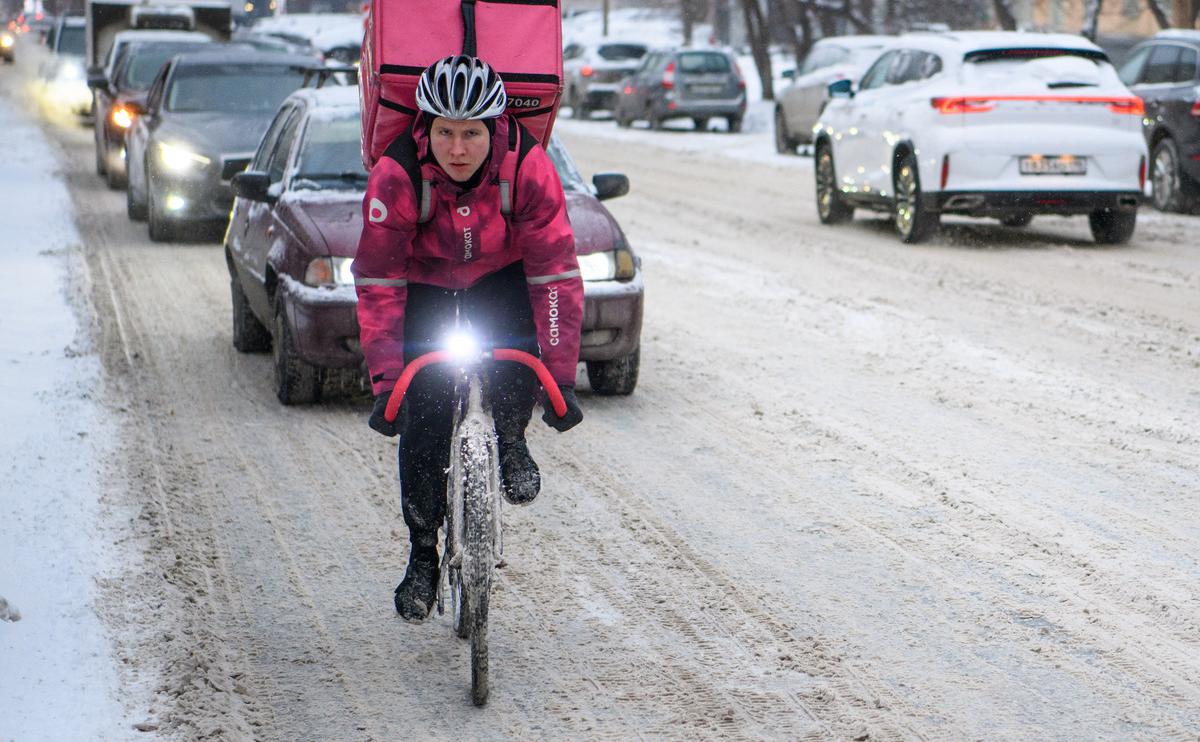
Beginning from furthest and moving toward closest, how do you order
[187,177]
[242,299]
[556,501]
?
[187,177] < [242,299] < [556,501]

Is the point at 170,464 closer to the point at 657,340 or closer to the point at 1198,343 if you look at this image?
the point at 657,340

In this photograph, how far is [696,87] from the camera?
32.9 m

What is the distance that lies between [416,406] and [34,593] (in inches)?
61.5

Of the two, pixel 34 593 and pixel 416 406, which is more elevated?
pixel 416 406

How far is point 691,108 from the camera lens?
1292 inches

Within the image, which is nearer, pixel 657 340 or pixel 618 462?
pixel 618 462

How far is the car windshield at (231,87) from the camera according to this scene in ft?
51.9

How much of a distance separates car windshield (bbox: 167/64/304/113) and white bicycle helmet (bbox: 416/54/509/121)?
11.7 metres

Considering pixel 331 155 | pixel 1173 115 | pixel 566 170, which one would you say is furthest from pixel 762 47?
pixel 331 155

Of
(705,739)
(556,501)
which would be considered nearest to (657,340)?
(556,501)

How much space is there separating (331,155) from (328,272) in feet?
4.60

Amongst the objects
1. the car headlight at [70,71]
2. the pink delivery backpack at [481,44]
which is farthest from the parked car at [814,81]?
the pink delivery backpack at [481,44]

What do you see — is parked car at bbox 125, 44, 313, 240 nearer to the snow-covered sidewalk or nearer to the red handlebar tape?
the snow-covered sidewalk

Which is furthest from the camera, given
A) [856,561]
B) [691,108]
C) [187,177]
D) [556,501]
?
[691,108]
